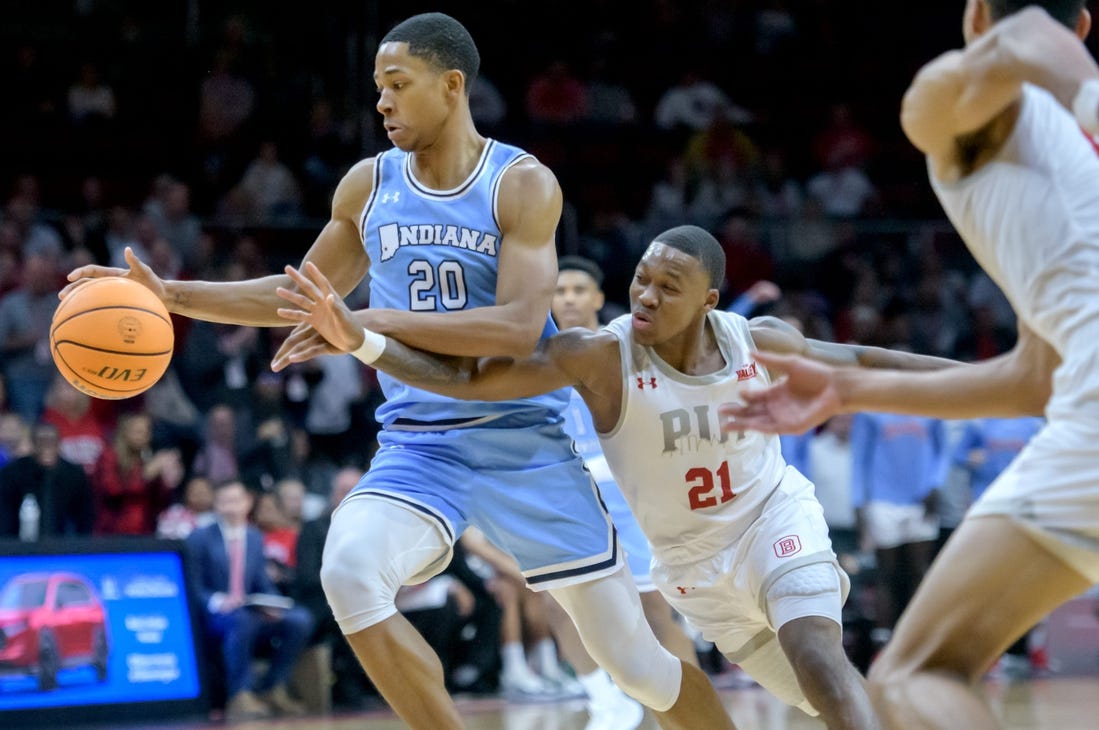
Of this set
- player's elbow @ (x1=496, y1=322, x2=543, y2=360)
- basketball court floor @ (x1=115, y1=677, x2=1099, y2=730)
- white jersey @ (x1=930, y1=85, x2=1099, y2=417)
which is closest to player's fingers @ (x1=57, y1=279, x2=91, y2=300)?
player's elbow @ (x1=496, y1=322, x2=543, y2=360)

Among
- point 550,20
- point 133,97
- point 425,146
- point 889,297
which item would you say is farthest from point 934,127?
point 550,20

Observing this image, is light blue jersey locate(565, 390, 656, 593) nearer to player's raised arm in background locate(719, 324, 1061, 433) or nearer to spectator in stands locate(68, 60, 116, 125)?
player's raised arm in background locate(719, 324, 1061, 433)

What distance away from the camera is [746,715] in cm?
838

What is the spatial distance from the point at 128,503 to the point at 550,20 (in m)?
8.40

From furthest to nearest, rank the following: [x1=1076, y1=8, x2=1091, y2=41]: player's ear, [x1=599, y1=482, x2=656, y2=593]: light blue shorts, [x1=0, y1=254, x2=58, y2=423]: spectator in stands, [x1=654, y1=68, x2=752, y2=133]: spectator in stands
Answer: [x1=654, y1=68, x2=752, y2=133]: spectator in stands
[x1=0, y1=254, x2=58, y2=423]: spectator in stands
[x1=599, y1=482, x2=656, y2=593]: light blue shorts
[x1=1076, y1=8, x2=1091, y2=41]: player's ear

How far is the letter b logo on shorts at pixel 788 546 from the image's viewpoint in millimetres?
4719

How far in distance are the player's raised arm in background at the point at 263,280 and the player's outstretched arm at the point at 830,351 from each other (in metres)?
1.48

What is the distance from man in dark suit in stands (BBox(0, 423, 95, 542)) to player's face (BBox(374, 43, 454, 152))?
5610 mm

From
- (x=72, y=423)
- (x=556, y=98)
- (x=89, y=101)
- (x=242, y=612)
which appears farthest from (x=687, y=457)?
(x=556, y=98)

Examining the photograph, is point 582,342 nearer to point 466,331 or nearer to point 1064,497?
point 466,331

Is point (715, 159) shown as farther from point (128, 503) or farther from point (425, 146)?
point (425, 146)

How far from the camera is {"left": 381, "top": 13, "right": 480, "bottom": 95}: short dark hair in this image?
4.66 meters

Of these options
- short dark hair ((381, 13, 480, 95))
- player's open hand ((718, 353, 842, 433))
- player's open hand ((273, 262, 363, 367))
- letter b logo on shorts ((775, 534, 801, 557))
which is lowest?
letter b logo on shorts ((775, 534, 801, 557))

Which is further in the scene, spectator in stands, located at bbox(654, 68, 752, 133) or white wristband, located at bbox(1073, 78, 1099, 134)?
spectator in stands, located at bbox(654, 68, 752, 133)
